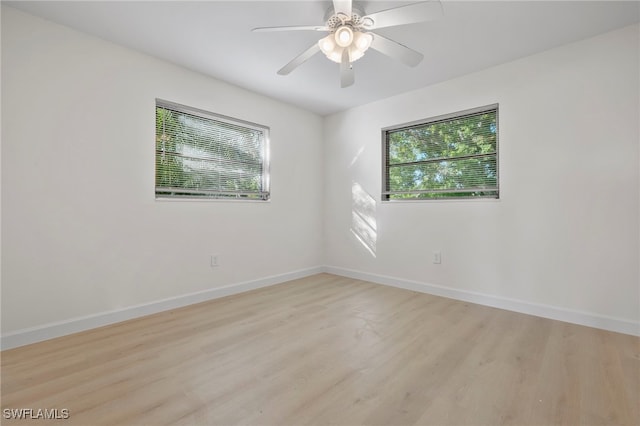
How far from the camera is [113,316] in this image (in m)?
2.40

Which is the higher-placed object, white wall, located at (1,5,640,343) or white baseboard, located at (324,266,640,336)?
white wall, located at (1,5,640,343)

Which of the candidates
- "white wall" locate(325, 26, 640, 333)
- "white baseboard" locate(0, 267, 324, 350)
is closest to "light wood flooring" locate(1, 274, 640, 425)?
"white baseboard" locate(0, 267, 324, 350)

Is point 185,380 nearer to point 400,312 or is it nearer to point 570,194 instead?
point 400,312

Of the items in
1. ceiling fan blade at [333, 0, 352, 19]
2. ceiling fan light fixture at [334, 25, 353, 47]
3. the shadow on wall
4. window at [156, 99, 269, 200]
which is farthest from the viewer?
the shadow on wall

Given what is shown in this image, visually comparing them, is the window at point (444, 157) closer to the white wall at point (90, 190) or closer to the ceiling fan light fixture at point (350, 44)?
the ceiling fan light fixture at point (350, 44)

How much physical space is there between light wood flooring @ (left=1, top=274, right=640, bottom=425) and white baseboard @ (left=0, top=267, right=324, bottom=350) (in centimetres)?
9

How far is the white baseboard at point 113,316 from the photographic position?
2.01 metres

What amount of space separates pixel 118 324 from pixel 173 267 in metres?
0.62

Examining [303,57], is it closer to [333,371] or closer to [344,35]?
[344,35]

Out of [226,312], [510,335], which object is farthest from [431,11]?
[226,312]

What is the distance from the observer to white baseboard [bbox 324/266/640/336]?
2.23 m

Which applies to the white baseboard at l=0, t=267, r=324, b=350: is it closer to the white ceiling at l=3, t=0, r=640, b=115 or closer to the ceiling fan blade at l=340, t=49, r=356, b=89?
the white ceiling at l=3, t=0, r=640, b=115

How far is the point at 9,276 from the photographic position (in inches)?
77.6

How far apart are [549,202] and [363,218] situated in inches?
79.2
